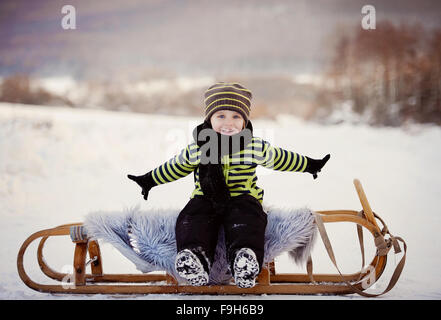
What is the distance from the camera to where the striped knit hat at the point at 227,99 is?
4.24 ft

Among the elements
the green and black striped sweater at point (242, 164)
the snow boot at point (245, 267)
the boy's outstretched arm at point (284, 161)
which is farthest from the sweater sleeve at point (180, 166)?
the snow boot at point (245, 267)

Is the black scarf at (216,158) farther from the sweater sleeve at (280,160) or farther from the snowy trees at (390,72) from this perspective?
the snowy trees at (390,72)

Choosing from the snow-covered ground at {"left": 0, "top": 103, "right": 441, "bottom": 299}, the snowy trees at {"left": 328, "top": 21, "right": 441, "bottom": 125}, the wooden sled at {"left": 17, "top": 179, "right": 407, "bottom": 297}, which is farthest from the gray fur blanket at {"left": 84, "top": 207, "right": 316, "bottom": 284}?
the snowy trees at {"left": 328, "top": 21, "right": 441, "bottom": 125}

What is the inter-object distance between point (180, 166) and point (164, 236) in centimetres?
22

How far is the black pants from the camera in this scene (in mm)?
→ 1166

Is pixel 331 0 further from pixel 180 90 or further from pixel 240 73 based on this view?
pixel 180 90

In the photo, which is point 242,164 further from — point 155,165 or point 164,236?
point 155,165

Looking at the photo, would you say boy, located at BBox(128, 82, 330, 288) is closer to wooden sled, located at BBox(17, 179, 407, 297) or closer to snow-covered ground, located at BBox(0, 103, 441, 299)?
wooden sled, located at BBox(17, 179, 407, 297)

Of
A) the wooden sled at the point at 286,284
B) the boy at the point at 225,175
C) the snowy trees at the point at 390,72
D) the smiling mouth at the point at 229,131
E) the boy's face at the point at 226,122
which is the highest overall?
the snowy trees at the point at 390,72

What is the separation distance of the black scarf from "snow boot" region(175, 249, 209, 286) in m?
0.19

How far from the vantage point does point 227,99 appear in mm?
1289

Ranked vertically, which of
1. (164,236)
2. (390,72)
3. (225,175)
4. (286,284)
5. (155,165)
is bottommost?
(286,284)

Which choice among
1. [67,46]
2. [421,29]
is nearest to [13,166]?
[67,46]

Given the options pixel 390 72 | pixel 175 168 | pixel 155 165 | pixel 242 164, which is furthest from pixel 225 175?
pixel 390 72
